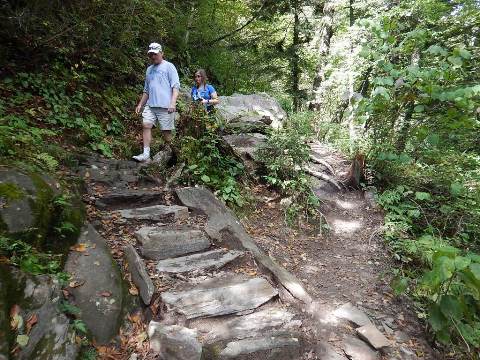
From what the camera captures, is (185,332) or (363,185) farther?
(363,185)

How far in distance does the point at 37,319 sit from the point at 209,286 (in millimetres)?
1851

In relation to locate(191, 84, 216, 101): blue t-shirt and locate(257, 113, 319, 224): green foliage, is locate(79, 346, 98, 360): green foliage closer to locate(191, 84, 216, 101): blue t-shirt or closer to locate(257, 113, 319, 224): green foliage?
locate(257, 113, 319, 224): green foliage

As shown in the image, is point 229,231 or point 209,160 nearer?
point 229,231

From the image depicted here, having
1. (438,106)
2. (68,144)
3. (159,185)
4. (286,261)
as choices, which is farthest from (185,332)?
(438,106)

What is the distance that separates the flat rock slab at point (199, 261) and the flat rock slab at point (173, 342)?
2.90 ft

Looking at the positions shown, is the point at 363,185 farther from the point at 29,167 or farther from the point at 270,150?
the point at 29,167

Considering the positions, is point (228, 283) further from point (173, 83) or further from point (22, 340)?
point (173, 83)

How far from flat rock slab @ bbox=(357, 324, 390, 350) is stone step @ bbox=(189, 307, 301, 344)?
2.47ft

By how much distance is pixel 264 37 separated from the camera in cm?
1486

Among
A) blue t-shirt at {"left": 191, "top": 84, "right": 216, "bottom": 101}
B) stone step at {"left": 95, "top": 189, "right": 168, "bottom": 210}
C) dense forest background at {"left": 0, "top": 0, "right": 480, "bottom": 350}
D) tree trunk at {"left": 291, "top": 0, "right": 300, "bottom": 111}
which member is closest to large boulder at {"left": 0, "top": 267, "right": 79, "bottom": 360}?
dense forest background at {"left": 0, "top": 0, "right": 480, "bottom": 350}

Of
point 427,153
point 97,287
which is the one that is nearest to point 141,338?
point 97,287

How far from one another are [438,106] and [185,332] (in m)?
5.34

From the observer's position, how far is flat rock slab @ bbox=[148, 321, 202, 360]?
3.14 metres

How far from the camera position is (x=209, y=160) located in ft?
21.8
